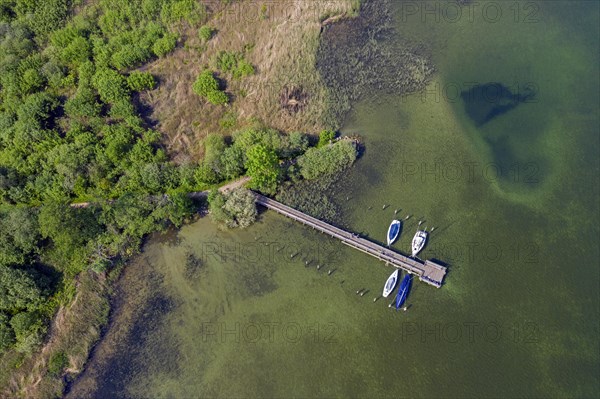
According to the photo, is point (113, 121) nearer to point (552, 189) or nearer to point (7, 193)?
point (7, 193)

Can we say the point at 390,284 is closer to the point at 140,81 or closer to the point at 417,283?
the point at 417,283

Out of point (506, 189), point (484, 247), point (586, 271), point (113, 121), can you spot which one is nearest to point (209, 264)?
point (113, 121)

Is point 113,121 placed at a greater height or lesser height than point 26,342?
greater

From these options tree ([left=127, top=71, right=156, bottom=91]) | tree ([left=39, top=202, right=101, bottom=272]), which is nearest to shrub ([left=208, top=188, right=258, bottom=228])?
tree ([left=39, top=202, right=101, bottom=272])

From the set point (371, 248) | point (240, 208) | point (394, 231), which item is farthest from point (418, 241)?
point (240, 208)

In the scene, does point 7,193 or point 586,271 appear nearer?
point 586,271

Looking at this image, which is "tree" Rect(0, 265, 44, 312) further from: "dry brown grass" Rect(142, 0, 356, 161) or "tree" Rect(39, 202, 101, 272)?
→ "dry brown grass" Rect(142, 0, 356, 161)
